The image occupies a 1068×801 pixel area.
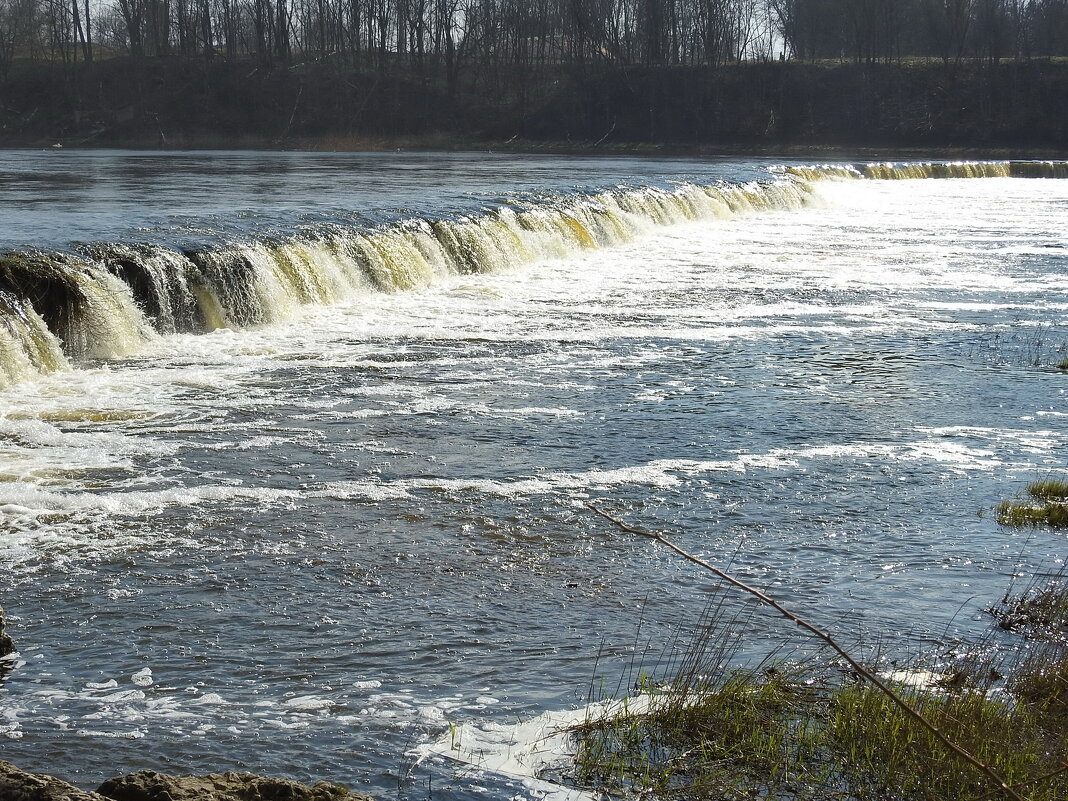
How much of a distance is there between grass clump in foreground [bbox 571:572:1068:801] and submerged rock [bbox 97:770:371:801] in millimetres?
1093

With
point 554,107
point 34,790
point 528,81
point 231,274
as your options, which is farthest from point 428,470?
point 528,81

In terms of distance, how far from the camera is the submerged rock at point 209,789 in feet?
12.3

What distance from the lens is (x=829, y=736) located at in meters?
4.77

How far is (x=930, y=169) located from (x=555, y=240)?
110 ft

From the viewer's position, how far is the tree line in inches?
3457

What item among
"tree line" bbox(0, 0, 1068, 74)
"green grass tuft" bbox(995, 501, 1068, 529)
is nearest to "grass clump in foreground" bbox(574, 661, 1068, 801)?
"green grass tuft" bbox(995, 501, 1068, 529)

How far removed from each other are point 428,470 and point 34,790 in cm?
577

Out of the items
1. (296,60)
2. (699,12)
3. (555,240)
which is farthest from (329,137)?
(555,240)

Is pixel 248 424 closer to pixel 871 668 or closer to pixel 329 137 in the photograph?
pixel 871 668

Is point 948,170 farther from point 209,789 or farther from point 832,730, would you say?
point 209,789

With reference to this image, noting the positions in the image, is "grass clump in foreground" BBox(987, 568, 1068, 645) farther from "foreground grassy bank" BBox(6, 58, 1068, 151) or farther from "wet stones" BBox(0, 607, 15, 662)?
"foreground grassy bank" BBox(6, 58, 1068, 151)

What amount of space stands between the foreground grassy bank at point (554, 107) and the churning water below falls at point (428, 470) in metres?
53.3

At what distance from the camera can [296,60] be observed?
91750 millimetres

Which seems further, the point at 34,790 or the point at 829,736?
the point at 829,736
